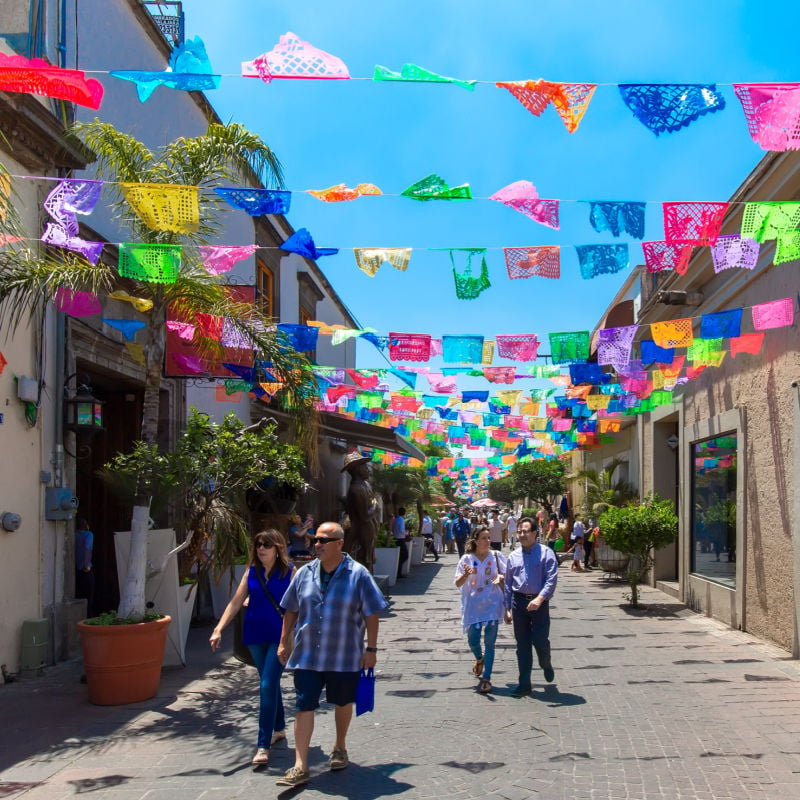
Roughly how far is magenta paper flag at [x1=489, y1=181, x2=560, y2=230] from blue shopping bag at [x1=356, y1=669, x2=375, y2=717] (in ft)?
15.4

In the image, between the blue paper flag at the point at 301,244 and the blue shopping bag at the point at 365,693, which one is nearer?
the blue shopping bag at the point at 365,693

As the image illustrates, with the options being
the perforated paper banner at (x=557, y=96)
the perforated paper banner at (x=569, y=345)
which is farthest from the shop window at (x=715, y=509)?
the perforated paper banner at (x=557, y=96)

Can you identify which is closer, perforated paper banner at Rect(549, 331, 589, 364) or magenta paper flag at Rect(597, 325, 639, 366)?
magenta paper flag at Rect(597, 325, 639, 366)

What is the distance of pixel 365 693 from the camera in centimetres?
Answer: 534

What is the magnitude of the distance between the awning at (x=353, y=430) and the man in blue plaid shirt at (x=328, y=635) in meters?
12.3

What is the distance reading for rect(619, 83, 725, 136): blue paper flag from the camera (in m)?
6.60

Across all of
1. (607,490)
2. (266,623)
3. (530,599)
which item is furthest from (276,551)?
(607,490)

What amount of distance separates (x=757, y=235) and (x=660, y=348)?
4.40 meters

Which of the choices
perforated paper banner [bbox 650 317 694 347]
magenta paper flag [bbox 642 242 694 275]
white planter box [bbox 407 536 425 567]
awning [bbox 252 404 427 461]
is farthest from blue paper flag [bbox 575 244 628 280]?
white planter box [bbox 407 536 425 567]

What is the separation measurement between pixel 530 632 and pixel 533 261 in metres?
4.03

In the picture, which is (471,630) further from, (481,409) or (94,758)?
(481,409)

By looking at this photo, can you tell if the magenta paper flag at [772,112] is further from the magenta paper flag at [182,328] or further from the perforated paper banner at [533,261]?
the magenta paper flag at [182,328]

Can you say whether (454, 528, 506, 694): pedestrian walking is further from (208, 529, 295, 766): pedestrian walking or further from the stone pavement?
(208, 529, 295, 766): pedestrian walking

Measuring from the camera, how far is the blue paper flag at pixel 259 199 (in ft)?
26.8
